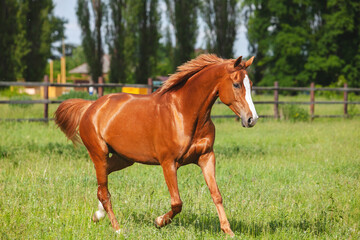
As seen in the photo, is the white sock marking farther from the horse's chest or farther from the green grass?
the horse's chest

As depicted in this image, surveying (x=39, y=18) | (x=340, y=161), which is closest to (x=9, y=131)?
(x=340, y=161)

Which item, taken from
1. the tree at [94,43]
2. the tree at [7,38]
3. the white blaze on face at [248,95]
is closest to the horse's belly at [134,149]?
the white blaze on face at [248,95]

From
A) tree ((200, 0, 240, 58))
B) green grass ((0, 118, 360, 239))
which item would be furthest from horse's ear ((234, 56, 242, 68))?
tree ((200, 0, 240, 58))

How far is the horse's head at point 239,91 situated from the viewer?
11.2ft

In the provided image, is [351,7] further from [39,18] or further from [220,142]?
[220,142]

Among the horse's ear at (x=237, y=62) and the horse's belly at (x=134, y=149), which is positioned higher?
the horse's ear at (x=237, y=62)

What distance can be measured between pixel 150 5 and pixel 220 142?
23912mm

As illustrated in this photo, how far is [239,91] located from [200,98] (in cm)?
41

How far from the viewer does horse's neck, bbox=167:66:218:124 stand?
3.72 meters

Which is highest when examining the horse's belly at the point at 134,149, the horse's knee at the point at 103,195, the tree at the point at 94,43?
the tree at the point at 94,43

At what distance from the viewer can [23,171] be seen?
6305 mm

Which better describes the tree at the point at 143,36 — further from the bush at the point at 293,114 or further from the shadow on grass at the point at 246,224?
the shadow on grass at the point at 246,224

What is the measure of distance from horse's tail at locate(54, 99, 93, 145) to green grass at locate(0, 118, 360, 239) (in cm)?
85

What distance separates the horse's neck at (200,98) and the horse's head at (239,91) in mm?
134
